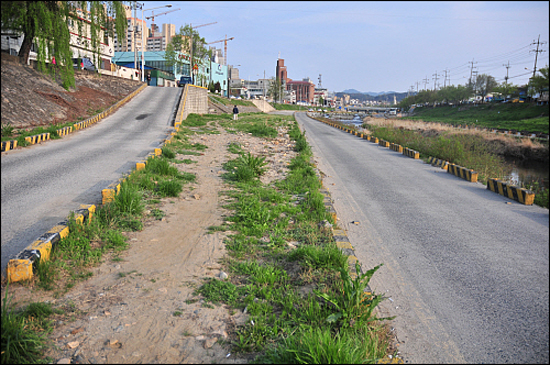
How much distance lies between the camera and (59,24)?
2188 mm

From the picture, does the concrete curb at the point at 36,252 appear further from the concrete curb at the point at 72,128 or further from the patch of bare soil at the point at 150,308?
the concrete curb at the point at 72,128

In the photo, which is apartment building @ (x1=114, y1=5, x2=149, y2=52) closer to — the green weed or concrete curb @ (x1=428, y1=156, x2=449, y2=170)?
the green weed

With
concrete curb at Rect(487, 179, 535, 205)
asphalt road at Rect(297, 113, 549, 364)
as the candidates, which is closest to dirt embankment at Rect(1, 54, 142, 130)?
asphalt road at Rect(297, 113, 549, 364)

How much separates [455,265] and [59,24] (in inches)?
195

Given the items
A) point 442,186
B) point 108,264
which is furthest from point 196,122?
point 108,264

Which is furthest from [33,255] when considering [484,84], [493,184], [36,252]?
[484,84]

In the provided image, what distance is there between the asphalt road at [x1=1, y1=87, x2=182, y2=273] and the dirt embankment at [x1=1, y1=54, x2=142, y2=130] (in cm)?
47

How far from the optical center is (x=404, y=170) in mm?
12547

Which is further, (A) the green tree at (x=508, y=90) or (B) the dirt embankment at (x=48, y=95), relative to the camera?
(A) the green tree at (x=508, y=90)

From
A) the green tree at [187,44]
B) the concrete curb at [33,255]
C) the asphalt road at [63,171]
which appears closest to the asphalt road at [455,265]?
the concrete curb at [33,255]

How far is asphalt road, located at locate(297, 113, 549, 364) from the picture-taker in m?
3.23

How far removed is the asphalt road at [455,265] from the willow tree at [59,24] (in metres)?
3.39

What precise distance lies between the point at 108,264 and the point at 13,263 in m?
0.96

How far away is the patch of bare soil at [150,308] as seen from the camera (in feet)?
9.14
